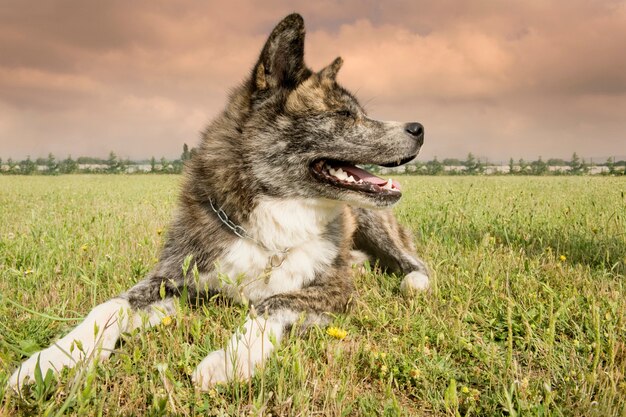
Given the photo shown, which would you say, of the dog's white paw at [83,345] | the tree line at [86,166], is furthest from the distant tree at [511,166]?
the dog's white paw at [83,345]

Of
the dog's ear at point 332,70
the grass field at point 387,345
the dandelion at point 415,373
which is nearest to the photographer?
the grass field at point 387,345

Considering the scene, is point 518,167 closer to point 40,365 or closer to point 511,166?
point 511,166

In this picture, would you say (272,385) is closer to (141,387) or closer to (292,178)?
(141,387)

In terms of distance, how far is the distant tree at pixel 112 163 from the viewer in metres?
44.0

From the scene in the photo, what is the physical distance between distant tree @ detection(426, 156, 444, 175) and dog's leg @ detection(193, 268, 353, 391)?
118ft

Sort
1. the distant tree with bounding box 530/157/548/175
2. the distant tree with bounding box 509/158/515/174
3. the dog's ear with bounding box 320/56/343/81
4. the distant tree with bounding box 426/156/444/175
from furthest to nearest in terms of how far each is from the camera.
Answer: the distant tree with bounding box 509/158/515/174 → the distant tree with bounding box 426/156/444/175 → the distant tree with bounding box 530/157/548/175 → the dog's ear with bounding box 320/56/343/81

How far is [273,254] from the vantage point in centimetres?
297

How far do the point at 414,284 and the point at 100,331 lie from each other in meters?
2.22

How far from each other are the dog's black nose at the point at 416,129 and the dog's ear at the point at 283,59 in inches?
35.5

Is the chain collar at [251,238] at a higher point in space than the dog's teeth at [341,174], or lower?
lower

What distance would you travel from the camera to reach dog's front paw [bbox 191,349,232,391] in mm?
1938

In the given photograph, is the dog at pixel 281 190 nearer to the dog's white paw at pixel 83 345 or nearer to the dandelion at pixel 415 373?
the dog's white paw at pixel 83 345

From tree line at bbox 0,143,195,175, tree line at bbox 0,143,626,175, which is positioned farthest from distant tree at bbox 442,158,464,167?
tree line at bbox 0,143,195,175

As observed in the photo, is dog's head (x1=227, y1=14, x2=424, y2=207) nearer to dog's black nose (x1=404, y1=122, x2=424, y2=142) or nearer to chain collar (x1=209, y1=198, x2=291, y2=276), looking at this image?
dog's black nose (x1=404, y1=122, x2=424, y2=142)
